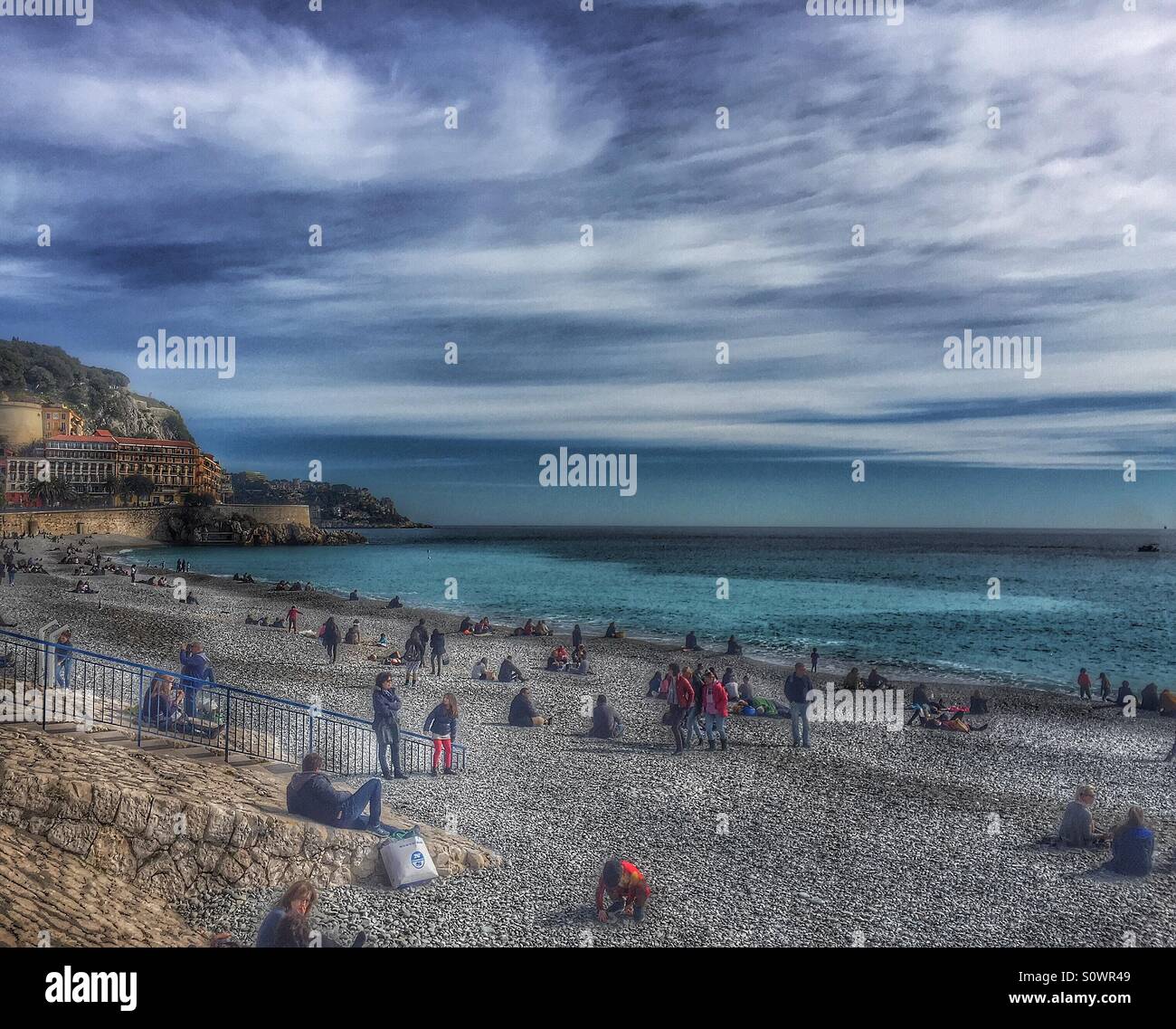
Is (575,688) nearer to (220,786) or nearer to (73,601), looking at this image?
(220,786)

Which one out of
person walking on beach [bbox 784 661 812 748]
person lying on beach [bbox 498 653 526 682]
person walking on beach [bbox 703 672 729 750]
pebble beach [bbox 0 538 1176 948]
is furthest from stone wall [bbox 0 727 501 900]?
person lying on beach [bbox 498 653 526 682]

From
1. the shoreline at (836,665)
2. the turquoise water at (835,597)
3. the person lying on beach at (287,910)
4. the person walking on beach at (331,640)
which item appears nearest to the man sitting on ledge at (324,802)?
the person lying on beach at (287,910)

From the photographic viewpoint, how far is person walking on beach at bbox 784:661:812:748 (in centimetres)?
1656

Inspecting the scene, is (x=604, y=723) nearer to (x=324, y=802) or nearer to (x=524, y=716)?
(x=524, y=716)

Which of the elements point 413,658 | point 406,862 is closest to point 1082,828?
point 406,862

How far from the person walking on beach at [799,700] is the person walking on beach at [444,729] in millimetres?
6972

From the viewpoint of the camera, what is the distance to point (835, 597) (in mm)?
72688

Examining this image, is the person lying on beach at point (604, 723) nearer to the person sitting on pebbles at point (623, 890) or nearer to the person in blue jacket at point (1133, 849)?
the person sitting on pebbles at point (623, 890)

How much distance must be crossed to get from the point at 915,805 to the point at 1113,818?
355 centimetres

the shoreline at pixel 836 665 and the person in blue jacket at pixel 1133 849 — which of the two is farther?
the shoreline at pixel 836 665

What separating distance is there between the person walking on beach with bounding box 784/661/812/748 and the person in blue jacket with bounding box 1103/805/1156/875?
20.7 ft

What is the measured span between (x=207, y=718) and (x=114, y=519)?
348 feet

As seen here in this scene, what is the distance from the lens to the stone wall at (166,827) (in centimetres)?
862

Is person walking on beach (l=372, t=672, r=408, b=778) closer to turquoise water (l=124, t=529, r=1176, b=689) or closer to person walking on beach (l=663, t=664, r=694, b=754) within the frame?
person walking on beach (l=663, t=664, r=694, b=754)
